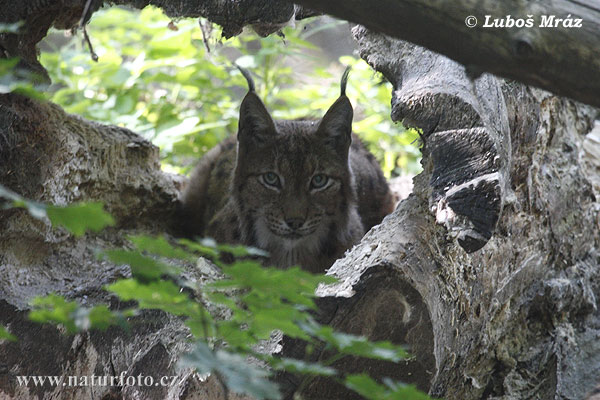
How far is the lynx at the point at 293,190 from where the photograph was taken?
12.1 feet

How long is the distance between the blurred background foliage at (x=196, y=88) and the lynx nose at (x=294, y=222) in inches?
40.9

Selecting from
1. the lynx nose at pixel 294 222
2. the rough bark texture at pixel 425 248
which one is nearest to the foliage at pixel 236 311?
the rough bark texture at pixel 425 248

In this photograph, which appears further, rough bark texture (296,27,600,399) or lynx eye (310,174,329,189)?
lynx eye (310,174,329,189)

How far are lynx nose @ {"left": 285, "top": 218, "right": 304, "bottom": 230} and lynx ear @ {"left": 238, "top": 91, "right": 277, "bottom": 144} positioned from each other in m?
0.49

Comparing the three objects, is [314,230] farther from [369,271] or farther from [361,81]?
[361,81]

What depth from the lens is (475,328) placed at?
2783 millimetres

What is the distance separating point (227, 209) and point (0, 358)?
1.79 metres

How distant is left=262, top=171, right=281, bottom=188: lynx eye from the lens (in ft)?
12.4

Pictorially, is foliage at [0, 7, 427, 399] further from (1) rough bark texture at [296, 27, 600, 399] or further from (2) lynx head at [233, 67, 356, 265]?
(1) rough bark texture at [296, 27, 600, 399]

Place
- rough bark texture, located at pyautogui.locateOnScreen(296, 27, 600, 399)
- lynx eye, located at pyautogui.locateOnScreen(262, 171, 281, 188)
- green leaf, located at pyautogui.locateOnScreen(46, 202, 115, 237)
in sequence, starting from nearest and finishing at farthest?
green leaf, located at pyautogui.locateOnScreen(46, 202, 115, 237) → rough bark texture, located at pyautogui.locateOnScreen(296, 27, 600, 399) → lynx eye, located at pyautogui.locateOnScreen(262, 171, 281, 188)

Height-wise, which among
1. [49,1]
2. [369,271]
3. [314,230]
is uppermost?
[49,1]

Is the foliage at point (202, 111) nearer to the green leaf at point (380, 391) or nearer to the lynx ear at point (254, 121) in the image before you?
the green leaf at point (380, 391)

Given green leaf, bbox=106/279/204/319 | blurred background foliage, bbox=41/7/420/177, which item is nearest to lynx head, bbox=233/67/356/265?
blurred background foliage, bbox=41/7/420/177

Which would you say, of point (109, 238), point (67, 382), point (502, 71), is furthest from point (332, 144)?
point (502, 71)
